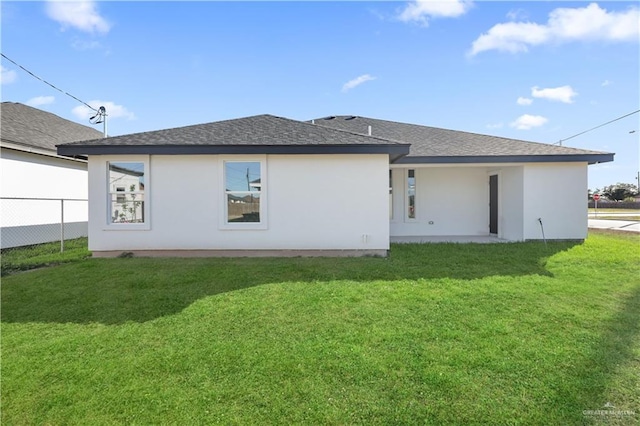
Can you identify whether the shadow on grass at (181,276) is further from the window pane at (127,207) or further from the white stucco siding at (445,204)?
the white stucco siding at (445,204)

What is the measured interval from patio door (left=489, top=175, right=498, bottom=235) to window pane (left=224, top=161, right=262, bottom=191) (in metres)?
8.05

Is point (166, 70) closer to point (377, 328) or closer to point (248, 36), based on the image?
point (248, 36)

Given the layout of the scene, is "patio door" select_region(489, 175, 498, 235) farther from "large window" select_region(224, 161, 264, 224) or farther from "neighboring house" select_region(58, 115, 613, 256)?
"large window" select_region(224, 161, 264, 224)

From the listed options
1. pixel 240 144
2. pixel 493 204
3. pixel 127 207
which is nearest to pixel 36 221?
pixel 127 207

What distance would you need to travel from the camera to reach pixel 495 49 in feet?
38.0

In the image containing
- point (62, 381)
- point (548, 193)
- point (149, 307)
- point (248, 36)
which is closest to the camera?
point (62, 381)

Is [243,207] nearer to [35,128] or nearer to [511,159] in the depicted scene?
[511,159]

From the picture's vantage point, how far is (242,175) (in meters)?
7.68

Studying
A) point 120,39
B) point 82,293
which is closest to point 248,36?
point 120,39

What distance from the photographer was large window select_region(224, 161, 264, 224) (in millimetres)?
7641

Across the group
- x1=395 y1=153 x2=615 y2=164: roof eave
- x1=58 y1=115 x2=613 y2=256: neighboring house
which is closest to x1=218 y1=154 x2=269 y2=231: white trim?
x1=58 y1=115 x2=613 y2=256: neighboring house

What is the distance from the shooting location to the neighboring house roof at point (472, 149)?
9023mm

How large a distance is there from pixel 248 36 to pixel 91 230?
8.07 meters

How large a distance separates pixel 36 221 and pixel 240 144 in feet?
27.6
